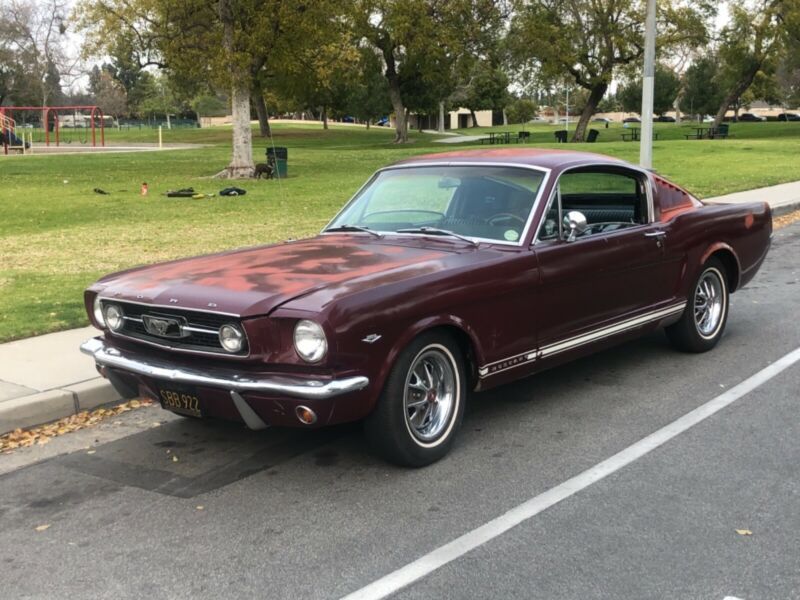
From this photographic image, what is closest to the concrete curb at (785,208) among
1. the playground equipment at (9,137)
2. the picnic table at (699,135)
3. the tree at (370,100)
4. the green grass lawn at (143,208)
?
the green grass lawn at (143,208)

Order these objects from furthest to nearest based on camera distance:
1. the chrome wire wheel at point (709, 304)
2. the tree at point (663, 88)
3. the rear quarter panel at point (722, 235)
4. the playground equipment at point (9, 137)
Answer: the tree at point (663, 88) → the playground equipment at point (9, 137) → the chrome wire wheel at point (709, 304) → the rear quarter panel at point (722, 235)

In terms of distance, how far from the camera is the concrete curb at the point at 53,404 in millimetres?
5434

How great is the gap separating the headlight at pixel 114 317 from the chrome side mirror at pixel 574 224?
268 centimetres

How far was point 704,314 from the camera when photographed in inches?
269

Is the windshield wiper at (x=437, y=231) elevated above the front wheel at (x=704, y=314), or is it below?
above

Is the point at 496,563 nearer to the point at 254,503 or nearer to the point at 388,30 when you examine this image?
the point at 254,503

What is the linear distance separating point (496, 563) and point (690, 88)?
9945 cm

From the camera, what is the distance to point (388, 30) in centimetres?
4641

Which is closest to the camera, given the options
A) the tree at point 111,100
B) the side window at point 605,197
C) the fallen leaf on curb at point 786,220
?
the side window at point 605,197

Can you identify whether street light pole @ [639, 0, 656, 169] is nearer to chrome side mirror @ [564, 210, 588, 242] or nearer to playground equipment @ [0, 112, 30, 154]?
chrome side mirror @ [564, 210, 588, 242]

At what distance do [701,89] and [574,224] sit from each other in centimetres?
9613

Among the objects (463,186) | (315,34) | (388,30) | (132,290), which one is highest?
(388,30)

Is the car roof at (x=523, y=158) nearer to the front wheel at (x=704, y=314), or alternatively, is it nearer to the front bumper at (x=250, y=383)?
the front wheel at (x=704, y=314)

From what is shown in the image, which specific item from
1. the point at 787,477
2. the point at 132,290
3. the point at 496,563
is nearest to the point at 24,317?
the point at 132,290
